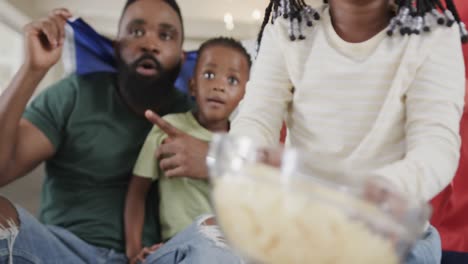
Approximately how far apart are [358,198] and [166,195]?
87 cm

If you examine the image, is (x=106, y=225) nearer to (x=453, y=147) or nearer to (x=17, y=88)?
(x=17, y=88)

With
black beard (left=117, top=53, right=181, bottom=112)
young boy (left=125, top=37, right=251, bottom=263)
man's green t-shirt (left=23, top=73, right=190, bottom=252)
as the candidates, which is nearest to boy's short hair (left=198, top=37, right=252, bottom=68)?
young boy (left=125, top=37, right=251, bottom=263)

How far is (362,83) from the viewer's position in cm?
70

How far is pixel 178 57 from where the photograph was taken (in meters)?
1.33

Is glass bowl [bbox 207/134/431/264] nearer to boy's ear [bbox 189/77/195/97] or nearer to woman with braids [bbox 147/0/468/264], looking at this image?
woman with braids [bbox 147/0/468/264]

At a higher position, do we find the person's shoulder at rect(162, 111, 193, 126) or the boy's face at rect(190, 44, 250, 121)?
the boy's face at rect(190, 44, 250, 121)

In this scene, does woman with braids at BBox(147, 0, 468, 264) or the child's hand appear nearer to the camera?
woman with braids at BBox(147, 0, 468, 264)

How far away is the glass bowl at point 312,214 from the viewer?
→ 0.30 meters

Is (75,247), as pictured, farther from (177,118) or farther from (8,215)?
(177,118)

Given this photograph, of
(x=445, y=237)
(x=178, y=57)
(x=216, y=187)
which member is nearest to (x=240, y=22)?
(x=178, y=57)

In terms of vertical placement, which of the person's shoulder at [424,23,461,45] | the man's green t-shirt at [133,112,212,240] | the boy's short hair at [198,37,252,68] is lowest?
the man's green t-shirt at [133,112,212,240]

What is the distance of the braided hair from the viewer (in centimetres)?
69

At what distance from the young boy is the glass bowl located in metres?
0.81

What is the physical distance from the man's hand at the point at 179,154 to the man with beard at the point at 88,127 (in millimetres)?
110
